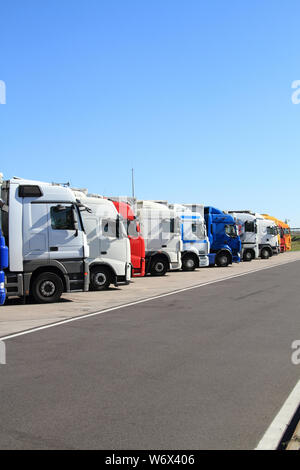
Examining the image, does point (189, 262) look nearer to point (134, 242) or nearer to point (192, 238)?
point (192, 238)

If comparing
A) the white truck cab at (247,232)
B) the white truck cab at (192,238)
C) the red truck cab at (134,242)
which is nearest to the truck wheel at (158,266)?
the white truck cab at (192,238)

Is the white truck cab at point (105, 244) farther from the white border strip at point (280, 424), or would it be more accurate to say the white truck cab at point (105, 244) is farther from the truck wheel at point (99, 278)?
the white border strip at point (280, 424)

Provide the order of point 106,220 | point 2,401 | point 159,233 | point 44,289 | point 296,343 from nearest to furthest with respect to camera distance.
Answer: point 2,401
point 296,343
point 44,289
point 106,220
point 159,233

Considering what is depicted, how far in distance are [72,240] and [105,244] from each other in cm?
287

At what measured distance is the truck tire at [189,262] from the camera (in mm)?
30306

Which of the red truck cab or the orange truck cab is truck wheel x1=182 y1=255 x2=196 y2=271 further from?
the orange truck cab

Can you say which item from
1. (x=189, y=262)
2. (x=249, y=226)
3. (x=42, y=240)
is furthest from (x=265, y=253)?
(x=42, y=240)

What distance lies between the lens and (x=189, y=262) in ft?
99.9

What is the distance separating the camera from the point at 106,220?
18656mm

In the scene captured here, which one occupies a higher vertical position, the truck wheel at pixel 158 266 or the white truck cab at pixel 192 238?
the white truck cab at pixel 192 238

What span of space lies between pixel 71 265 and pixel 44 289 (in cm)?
99

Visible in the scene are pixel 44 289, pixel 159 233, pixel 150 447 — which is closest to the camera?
pixel 150 447
